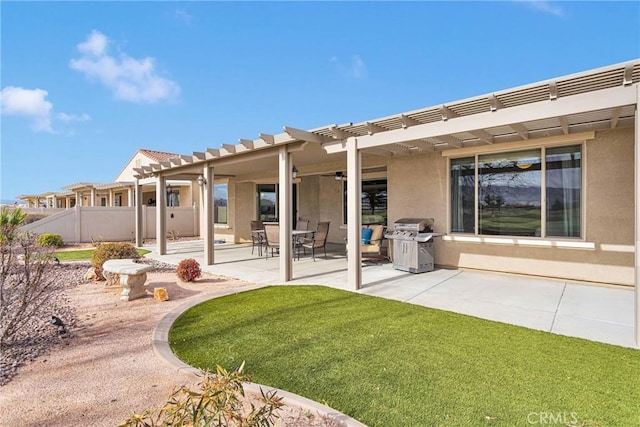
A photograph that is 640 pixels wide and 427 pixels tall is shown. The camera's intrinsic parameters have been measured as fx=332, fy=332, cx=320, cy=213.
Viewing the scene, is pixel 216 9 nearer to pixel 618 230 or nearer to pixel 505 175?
pixel 505 175

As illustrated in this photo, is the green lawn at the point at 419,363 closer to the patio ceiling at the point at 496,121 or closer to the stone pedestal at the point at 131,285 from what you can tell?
the stone pedestal at the point at 131,285

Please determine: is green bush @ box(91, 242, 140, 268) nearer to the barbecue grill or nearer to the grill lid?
the barbecue grill

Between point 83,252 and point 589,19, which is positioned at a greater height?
point 589,19

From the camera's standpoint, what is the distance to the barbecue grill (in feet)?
26.1

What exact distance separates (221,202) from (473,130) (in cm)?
1384

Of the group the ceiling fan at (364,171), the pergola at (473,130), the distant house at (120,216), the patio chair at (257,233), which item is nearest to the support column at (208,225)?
the pergola at (473,130)

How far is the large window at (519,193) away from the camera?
22.6ft

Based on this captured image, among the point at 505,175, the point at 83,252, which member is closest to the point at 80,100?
the point at 83,252

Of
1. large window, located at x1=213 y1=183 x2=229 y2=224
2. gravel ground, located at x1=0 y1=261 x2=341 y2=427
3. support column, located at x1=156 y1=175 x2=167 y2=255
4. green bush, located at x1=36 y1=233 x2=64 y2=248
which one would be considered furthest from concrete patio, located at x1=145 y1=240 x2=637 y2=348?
green bush, located at x1=36 y1=233 x2=64 y2=248

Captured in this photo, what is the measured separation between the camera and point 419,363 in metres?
3.35

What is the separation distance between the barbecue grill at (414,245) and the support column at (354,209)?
1.97 meters

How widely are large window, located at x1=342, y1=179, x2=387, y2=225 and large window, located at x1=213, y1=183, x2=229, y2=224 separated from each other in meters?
7.73

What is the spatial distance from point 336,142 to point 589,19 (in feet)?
25.2

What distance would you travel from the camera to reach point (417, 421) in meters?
2.44
